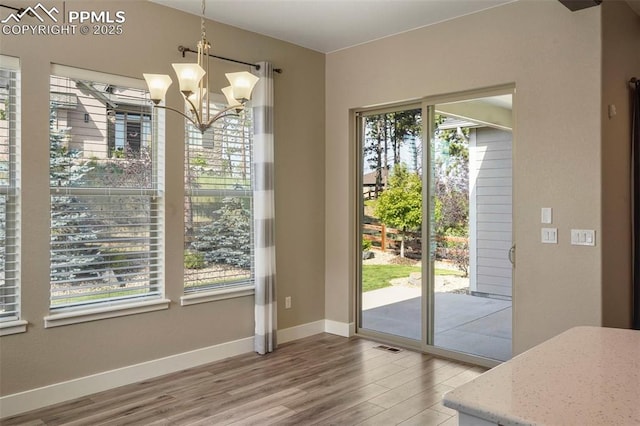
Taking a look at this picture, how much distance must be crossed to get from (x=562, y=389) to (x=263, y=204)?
11.1 feet

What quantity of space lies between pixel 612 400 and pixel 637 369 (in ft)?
0.92

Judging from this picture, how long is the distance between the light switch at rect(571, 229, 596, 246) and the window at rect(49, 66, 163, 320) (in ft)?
10.5

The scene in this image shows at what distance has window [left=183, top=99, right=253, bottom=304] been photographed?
4.03 m

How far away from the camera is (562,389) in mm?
1144

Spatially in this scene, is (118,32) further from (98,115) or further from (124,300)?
(124,300)

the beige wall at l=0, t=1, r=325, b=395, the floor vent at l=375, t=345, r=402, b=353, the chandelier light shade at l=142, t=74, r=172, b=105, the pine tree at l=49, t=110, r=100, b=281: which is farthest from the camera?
the floor vent at l=375, t=345, r=402, b=353

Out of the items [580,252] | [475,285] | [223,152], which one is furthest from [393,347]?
[223,152]

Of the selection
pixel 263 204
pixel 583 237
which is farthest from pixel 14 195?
pixel 583 237

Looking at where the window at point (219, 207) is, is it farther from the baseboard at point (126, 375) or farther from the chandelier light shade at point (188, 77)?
the chandelier light shade at point (188, 77)

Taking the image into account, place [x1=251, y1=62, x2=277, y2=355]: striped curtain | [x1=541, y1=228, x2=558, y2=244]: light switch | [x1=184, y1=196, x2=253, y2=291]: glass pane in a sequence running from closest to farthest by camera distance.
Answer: [x1=541, y1=228, x2=558, y2=244]: light switch → [x1=184, y1=196, x2=253, y2=291]: glass pane → [x1=251, y1=62, x2=277, y2=355]: striped curtain

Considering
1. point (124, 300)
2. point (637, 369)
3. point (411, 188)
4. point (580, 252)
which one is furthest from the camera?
point (411, 188)

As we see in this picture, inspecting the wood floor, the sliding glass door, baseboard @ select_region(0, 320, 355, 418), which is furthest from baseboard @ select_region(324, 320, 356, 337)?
the wood floor

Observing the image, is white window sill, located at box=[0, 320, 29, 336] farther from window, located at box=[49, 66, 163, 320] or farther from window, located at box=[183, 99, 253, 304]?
window, located at box=[183, 99, 253, 304]

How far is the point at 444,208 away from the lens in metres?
4.29
